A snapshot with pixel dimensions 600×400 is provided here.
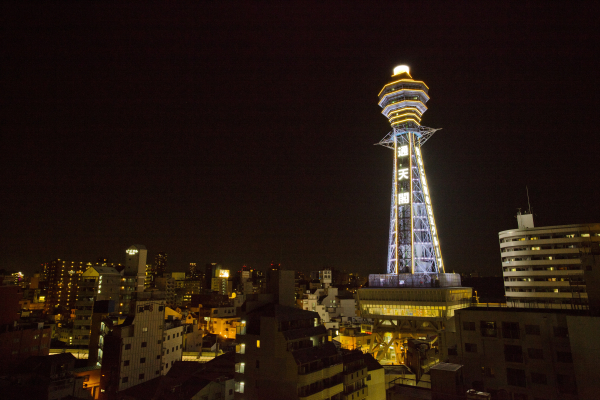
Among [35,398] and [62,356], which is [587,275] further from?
[62,356]

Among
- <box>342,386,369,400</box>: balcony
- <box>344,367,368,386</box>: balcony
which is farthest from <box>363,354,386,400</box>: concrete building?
<box>344,367,368,386</box>: balcony

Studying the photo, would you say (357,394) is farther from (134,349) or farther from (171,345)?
(171,345)

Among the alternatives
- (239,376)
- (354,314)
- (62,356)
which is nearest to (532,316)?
(239,376)

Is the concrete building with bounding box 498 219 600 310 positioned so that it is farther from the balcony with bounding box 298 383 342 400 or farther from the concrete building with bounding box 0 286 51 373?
the concrete building with bounding box 0 286 51 373

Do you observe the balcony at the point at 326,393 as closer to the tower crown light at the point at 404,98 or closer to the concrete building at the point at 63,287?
the tower crown light at the point at 404,98

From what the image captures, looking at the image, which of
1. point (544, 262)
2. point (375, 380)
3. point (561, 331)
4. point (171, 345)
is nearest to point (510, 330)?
point (561, 331)

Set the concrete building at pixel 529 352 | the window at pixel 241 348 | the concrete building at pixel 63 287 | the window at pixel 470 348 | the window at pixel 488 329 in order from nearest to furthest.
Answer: the concrete building at pixel 529 352 → the window at pixel 488 329 → the window at pixel 470 348 → the window at pixel 241 348 → the concrete building at pixel 63 287

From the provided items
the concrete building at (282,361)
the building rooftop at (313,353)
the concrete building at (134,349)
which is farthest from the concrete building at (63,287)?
the building rooftop at (313,353)
